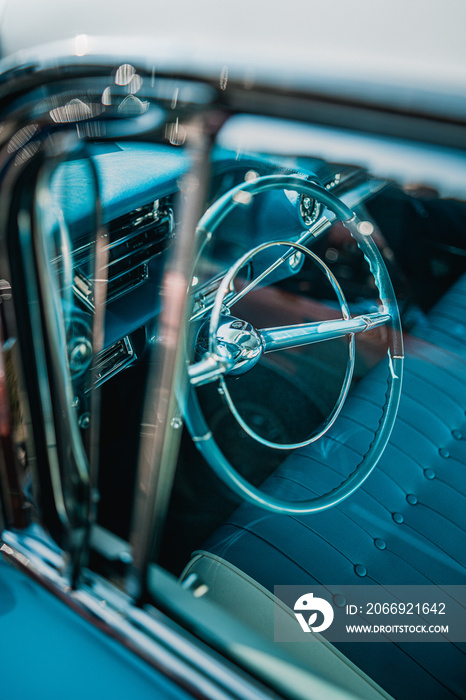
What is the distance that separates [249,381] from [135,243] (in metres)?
0.61

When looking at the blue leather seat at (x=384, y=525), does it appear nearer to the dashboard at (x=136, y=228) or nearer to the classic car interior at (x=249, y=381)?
the classic car interior at (x=249, y=381)

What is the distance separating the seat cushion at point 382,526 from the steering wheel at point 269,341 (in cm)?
7

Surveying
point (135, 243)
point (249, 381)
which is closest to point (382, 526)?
point (249, 381)

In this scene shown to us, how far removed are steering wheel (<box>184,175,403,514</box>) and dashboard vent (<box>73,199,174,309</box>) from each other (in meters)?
0.29

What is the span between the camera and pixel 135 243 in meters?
1.42

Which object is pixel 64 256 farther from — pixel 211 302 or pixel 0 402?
pixel 211 302

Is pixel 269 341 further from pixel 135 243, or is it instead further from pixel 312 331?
pixel 135 243

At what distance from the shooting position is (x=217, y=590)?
42.4 inches

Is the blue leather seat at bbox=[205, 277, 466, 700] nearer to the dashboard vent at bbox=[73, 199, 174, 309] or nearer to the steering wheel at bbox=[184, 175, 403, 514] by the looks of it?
the steering wheel at bbox=[184, 175, 403, 514]

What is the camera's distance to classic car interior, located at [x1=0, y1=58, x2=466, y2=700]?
0.78 meters

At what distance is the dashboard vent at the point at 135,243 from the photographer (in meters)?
1.35

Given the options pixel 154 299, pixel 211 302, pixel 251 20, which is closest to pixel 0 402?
pixel 211 302

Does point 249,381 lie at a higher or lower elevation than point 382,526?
higher

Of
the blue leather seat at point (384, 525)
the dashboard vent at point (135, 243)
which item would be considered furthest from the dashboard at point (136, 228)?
the blue leather seat at point (384, 525)
